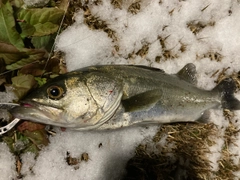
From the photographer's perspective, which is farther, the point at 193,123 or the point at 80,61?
the point at 193,123

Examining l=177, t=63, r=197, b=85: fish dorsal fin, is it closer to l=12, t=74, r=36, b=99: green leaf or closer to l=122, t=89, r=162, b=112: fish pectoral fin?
l=122, t=89, r=162, b=112: fish pectoral fin

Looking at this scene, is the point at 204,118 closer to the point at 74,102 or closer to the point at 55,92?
the point at 74,102

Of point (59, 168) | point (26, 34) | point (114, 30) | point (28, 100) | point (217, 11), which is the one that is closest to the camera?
point (28, 100)

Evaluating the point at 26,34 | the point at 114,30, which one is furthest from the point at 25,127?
the point at 114,30

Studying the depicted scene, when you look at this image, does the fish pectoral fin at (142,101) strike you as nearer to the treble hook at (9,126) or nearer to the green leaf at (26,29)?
the treble hook at (9,126)

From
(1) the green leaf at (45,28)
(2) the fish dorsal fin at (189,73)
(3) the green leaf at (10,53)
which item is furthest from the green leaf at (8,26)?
(2) the fish dorsal fin at (189,73)

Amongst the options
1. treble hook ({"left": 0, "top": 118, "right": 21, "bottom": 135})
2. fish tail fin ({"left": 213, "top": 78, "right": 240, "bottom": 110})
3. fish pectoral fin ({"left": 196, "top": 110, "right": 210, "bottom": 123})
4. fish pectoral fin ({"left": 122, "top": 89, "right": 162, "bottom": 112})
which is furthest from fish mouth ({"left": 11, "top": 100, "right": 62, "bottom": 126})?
fish tail fin ({"left": 213, "top": 78, "right": 240, "bottom": 110})

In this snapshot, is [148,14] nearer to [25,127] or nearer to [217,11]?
[217,11]
